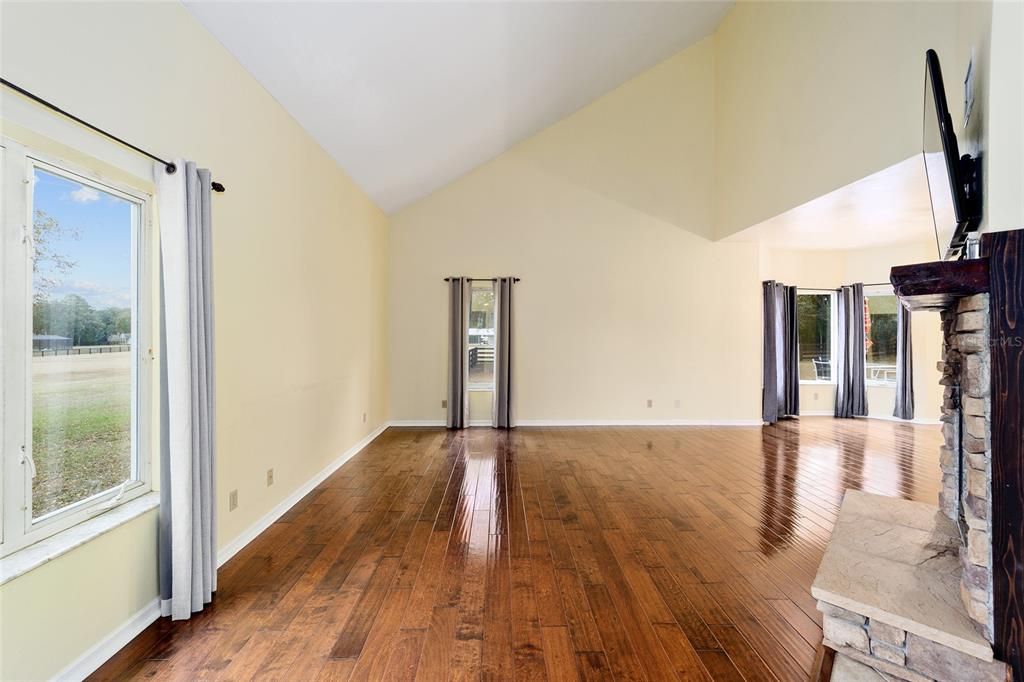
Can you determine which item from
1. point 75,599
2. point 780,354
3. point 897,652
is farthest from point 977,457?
point 780,354

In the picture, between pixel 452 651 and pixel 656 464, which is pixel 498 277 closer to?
pixel 656 464

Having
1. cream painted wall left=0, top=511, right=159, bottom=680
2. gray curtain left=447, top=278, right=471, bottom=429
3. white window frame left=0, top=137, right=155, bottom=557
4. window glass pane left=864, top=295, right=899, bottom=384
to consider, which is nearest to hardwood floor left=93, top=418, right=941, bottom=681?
cream painted wall left=0, top=511, right=159, bottom=680

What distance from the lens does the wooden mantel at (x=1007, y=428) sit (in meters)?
1.28

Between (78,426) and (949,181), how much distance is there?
3.65 metres

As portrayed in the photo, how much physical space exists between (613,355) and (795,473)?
2.70 m

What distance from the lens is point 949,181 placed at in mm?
1823

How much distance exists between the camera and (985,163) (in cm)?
169

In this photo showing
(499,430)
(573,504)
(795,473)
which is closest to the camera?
(573,504)

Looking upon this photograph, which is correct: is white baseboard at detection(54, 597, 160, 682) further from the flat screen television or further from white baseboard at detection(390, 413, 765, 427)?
white baseboard at detection(390, 413, 765, 427)

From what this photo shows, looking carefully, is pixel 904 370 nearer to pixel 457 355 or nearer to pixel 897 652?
pixel 457 355

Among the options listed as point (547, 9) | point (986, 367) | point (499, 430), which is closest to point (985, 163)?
point (986, 367)

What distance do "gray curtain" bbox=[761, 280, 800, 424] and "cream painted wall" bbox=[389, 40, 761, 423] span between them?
42cm

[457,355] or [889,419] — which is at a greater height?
[457,355]

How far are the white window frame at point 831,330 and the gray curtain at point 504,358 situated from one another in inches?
195
